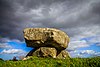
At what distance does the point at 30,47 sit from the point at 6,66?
26564 mm

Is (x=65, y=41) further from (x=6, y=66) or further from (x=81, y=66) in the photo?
(x=6, y=66)

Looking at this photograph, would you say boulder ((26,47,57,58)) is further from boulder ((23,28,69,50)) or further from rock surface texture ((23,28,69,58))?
boulder ((23,28,69,50))

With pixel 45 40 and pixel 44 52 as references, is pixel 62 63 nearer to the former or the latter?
pixel 44 52

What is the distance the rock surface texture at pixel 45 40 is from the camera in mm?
42559

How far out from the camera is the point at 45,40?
1705 inches

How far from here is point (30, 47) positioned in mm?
45938

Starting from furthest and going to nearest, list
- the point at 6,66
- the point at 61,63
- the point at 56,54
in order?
the point at 56,54
the point at 61,63
the point at 6,66

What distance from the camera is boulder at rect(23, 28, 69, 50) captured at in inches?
1688

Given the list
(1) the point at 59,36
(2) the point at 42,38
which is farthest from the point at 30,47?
(1) the point at 59,36

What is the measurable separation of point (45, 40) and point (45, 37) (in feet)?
1.99

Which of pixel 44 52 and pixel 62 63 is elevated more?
pixel 44 52

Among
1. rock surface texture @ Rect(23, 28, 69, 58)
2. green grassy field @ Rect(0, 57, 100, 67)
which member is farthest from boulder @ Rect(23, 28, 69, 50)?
green grassy field @ Rect(0, 57, 100, 67)

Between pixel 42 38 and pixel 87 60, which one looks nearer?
pixel 87 60

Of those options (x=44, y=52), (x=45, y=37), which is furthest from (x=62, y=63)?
(x=45, y=37)
